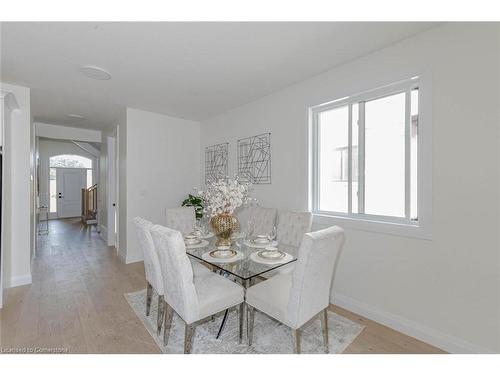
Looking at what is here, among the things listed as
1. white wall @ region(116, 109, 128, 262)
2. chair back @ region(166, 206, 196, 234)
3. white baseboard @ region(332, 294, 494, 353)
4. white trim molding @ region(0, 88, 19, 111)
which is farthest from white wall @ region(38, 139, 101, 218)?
white baseboard @ region(332, 294, 494, 353)

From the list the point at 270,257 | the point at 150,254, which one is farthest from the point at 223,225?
the point at 150,254

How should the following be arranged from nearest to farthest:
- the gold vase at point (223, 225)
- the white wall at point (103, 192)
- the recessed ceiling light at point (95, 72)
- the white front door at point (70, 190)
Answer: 1. the gold vase at point (223, 225)
2. the recessed ceiling light at point (95, 72)
3. the white wall at point (103, 192)
4. the white front door at point (70, 190)

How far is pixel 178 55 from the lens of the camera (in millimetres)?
2215

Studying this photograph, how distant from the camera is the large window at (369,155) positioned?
2.06 meters

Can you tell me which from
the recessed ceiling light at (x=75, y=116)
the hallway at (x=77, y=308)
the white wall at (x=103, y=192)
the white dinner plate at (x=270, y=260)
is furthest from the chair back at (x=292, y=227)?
the white wall at (x=103, y=192)

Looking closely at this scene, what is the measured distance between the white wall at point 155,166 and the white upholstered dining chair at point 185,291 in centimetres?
251

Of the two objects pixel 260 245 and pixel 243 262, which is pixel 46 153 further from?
pixel 243 262

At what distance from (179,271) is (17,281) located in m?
2.89

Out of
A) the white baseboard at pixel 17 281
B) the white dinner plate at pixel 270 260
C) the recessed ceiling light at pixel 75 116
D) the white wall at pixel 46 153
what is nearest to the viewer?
the white dinner plate at pixel 270 260

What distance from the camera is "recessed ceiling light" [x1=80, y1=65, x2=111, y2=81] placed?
2430mm

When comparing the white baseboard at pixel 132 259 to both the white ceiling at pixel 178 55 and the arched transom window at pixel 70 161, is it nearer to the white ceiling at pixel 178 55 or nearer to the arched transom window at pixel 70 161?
the white ceiling at pixel 178 55

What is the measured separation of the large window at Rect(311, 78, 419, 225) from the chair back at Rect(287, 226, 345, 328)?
0.96 m
